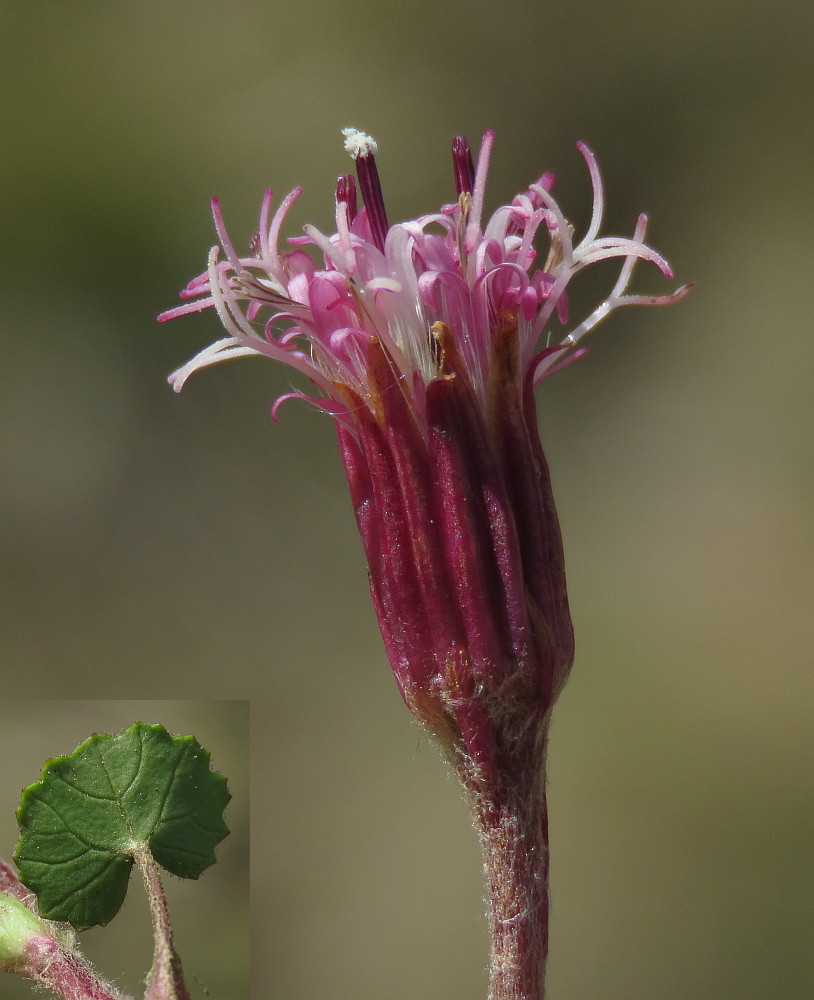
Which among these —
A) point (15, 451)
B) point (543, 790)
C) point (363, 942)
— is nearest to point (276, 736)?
point (363, 942)

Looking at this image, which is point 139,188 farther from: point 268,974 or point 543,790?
point 543,790

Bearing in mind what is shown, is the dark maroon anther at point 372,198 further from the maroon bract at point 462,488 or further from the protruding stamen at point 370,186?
the maroon bract at point 462,488

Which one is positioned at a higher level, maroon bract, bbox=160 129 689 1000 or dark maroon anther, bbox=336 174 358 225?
dark maroon anther, bbox=336 174 358 225

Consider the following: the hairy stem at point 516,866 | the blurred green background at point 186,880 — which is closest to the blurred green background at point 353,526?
the blurred green background at point 186,880

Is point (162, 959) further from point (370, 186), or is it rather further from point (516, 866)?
point (370, 186)

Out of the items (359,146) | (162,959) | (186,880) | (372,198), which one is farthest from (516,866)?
(186,880)

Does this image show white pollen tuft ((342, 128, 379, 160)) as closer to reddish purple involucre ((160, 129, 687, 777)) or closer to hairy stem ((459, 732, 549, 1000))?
reddish purple involucre ((160, 129, 687, 777))

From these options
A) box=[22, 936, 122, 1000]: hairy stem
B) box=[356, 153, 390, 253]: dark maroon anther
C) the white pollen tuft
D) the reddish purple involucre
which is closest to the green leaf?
box=[22, 936, 122, 1000]: hairy stem
